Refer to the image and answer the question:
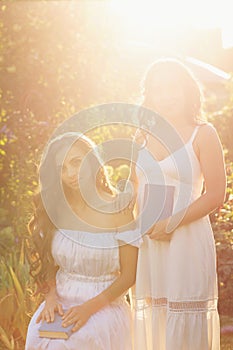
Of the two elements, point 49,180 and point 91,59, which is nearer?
point 49,180

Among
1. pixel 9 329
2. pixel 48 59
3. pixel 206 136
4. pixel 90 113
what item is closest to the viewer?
pixel 206 136

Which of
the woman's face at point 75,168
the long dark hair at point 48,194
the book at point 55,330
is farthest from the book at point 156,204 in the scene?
the book at point 55,330

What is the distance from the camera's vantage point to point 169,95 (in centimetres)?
419

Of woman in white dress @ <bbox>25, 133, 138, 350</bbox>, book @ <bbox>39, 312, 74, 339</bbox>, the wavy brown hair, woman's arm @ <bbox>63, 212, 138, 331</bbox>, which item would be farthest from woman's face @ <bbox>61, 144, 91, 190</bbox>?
book @ <bbox>39, 312, 74, 339</bbox>

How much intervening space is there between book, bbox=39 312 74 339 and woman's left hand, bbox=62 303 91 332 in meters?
0.02

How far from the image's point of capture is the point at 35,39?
909 centimetres

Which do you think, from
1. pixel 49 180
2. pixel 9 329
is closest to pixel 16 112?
pixel 9 329

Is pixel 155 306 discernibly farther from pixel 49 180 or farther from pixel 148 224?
pixel 49 180

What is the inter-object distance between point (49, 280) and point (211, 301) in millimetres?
823

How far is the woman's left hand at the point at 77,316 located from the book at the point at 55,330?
21 millimetres

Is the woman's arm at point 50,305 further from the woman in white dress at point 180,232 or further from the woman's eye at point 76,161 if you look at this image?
the woman's eye at point 76,161

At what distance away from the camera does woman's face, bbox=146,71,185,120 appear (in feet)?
13.7

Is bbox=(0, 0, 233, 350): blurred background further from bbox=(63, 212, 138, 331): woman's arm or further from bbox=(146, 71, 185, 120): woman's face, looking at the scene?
bbox=(63, 212, 138, 331): woman's arm

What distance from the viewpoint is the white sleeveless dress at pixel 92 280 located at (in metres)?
3.96
